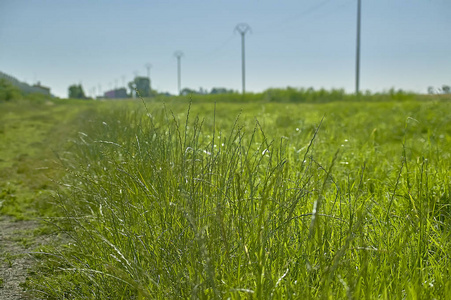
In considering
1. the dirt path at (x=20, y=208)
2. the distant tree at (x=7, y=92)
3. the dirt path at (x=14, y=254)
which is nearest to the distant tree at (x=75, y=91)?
the distant tree at (x=7, y=92)

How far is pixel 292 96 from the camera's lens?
82.7ft

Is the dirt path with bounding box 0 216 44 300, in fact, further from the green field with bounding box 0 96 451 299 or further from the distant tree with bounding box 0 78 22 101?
the distant tree with bounding box 0 78 22 101

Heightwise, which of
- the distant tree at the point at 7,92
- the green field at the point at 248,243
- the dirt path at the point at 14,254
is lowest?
the dirt path at the point at 14,254

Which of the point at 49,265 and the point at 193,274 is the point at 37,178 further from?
the point at 193,274

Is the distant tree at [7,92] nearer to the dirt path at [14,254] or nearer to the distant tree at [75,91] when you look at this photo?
A: the dirt path at [14,254]

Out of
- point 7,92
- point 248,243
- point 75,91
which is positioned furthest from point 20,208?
point 75,91

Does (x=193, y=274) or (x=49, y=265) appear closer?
(x=193, y=274)

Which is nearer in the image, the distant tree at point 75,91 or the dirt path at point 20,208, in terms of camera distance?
the dirt path at point 20,208

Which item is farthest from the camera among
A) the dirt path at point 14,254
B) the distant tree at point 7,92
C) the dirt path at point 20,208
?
the distant tree at point 7,92

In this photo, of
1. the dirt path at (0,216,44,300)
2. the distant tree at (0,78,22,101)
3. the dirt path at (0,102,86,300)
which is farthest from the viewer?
the distant tree at (0,78,22,101)

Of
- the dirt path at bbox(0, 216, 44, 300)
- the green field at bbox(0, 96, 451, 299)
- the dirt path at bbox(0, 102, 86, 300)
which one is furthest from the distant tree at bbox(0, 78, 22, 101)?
the green field at bbox(0, 96, 451, 299)

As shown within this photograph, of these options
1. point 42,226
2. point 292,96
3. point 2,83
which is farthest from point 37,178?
point 292,96

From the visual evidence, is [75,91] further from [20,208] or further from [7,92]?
[20,208]

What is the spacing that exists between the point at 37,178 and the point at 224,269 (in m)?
4.17
